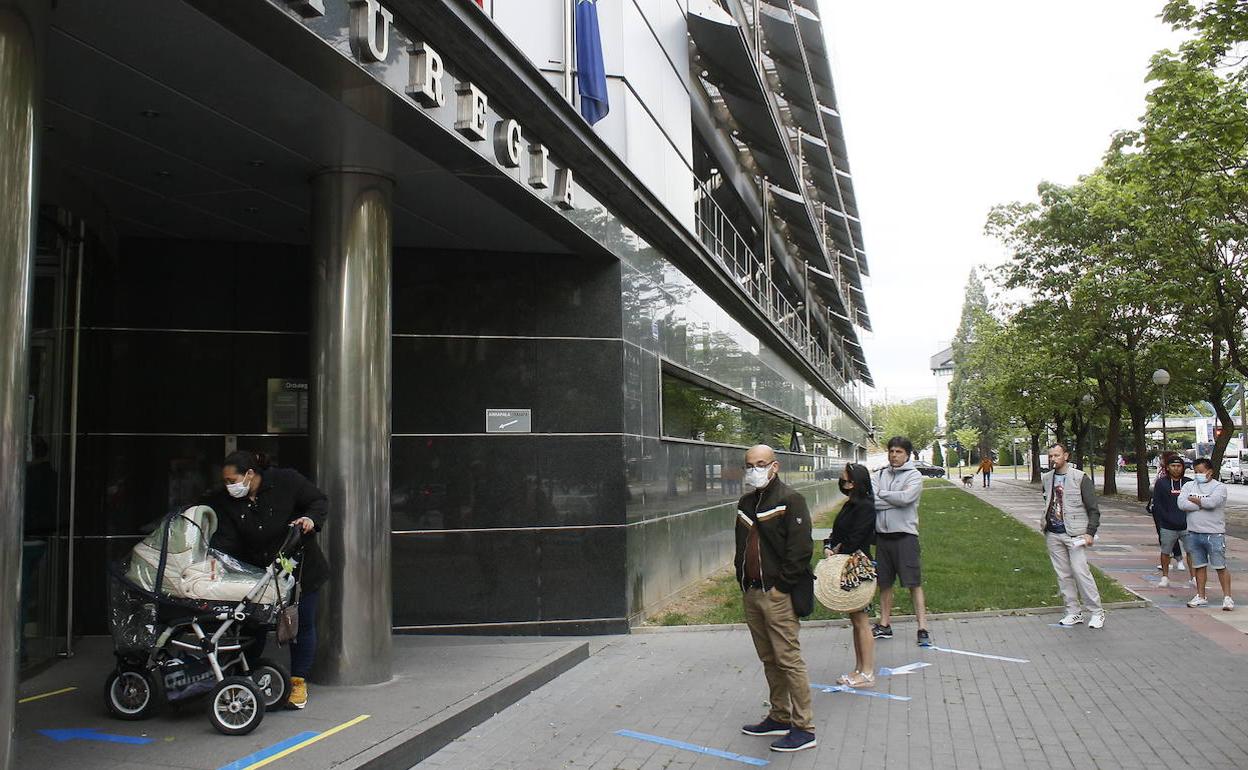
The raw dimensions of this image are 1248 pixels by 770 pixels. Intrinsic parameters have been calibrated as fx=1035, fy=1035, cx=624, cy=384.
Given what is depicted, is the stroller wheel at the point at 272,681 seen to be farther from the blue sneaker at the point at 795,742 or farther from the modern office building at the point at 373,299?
the blue sneaker at the point at 795,742

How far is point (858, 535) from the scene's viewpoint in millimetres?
8141

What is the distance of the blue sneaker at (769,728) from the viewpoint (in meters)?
6.59

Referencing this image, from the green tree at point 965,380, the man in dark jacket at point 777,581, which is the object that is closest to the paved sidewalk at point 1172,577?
the man in dark jacket at point 777,581

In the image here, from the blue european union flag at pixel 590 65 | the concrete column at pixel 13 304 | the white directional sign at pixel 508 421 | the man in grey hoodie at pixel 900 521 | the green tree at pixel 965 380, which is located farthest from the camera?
the green tree at pixel 965 380

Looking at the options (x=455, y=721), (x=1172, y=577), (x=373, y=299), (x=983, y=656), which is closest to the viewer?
(x=455, y=721)

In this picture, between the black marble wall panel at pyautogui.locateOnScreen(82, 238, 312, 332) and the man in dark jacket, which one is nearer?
the man in dark jacket

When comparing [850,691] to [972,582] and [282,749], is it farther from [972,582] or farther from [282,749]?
[972,582]

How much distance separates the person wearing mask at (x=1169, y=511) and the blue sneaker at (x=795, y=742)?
28.3ft

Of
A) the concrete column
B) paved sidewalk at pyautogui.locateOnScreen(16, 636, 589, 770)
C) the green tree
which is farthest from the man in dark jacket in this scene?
the green tree

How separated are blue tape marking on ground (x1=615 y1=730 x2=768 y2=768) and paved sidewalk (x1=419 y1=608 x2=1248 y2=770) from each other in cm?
7

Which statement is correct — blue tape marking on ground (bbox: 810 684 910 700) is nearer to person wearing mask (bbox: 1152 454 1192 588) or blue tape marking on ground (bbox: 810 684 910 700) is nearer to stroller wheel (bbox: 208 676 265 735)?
stroller wheel (bbox: 208 676 265 735)

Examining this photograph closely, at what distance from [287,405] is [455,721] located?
462cm

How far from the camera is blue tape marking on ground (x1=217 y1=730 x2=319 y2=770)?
18.1 feet

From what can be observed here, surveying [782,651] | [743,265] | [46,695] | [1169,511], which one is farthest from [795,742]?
[743,265]
